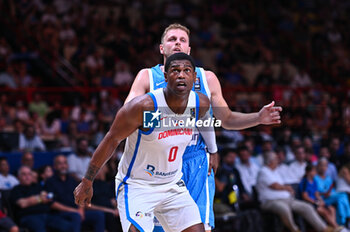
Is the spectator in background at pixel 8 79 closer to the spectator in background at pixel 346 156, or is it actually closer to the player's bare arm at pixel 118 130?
the spectator in background at pixel 346 156

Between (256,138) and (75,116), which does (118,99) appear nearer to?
(75,116)

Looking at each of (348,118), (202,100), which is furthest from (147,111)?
(348,118)

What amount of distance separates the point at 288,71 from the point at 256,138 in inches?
191

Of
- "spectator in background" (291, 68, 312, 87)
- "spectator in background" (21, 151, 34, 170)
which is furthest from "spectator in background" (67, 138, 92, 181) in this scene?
"spectator in background" (291, 68, 312, 87)

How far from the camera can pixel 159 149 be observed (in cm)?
436

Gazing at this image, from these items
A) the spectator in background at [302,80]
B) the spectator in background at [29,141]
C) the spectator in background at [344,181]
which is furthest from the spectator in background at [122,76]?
the spectator in background at [344,181]

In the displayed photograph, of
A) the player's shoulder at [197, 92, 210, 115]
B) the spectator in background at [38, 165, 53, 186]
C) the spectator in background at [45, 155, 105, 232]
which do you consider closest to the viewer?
the player's shoulder at [197, 92, 210, 115]

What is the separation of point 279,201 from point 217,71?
5889mm

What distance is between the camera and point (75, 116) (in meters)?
11.2

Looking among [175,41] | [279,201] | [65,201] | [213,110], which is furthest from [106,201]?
[175,41]

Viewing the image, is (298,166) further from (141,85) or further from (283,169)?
(141,85)

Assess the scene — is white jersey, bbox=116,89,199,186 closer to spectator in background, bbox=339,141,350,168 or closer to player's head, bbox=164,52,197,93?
player's head, bbox=164,52,197,93

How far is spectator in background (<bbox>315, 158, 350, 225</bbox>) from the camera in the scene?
10.5 meters

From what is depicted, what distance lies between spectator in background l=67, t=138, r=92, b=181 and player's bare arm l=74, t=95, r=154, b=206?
16.1 ft
